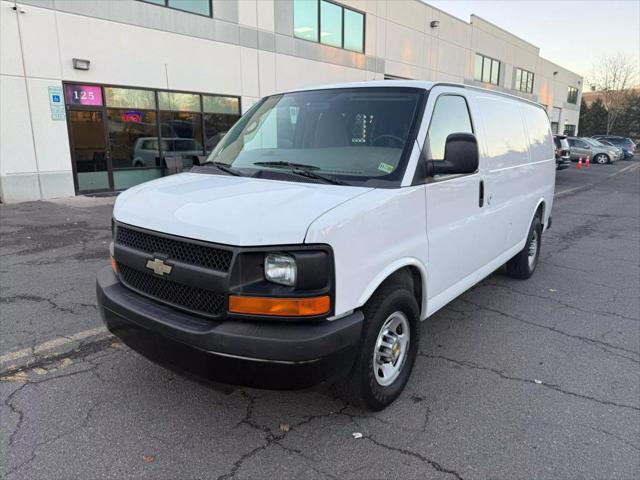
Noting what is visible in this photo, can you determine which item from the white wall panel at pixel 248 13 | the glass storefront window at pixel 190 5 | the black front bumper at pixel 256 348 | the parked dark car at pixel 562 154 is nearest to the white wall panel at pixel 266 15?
the white wall panel at pixel 248 13

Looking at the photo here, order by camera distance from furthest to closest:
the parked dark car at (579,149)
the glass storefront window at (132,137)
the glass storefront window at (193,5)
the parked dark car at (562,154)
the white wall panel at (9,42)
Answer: the parked dark car at (579,149) < the parked dark car at (562,154) < the glass storefront window at (193,5) < the glass storefront window at (132,137) < the white wall panel at (9,42)

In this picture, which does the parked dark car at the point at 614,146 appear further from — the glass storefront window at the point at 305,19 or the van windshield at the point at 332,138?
the van windshield at the point at 332,138

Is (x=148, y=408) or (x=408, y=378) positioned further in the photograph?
(x=408, y=378)

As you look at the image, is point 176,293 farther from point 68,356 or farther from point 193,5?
point 193,5

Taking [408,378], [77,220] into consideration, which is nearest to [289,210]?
[408,378]

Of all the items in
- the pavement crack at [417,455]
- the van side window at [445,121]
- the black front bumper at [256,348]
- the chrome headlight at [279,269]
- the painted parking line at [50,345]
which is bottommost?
the pavement crack at [417,455]

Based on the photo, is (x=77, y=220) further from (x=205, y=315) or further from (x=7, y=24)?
(x=205, y=315)

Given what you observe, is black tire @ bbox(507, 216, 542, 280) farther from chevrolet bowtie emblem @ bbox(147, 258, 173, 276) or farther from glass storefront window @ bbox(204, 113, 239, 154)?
glass storefront window @ bbox(204, 113, 239, 154)

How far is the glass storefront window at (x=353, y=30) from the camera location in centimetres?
1934

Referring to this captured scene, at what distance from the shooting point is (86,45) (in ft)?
Result: 39.6

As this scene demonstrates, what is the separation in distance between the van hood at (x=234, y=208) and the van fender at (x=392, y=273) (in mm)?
491

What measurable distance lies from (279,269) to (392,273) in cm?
85

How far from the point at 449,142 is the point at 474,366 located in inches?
71.2

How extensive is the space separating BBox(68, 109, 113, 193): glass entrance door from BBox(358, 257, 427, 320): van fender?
11877 millimetres
